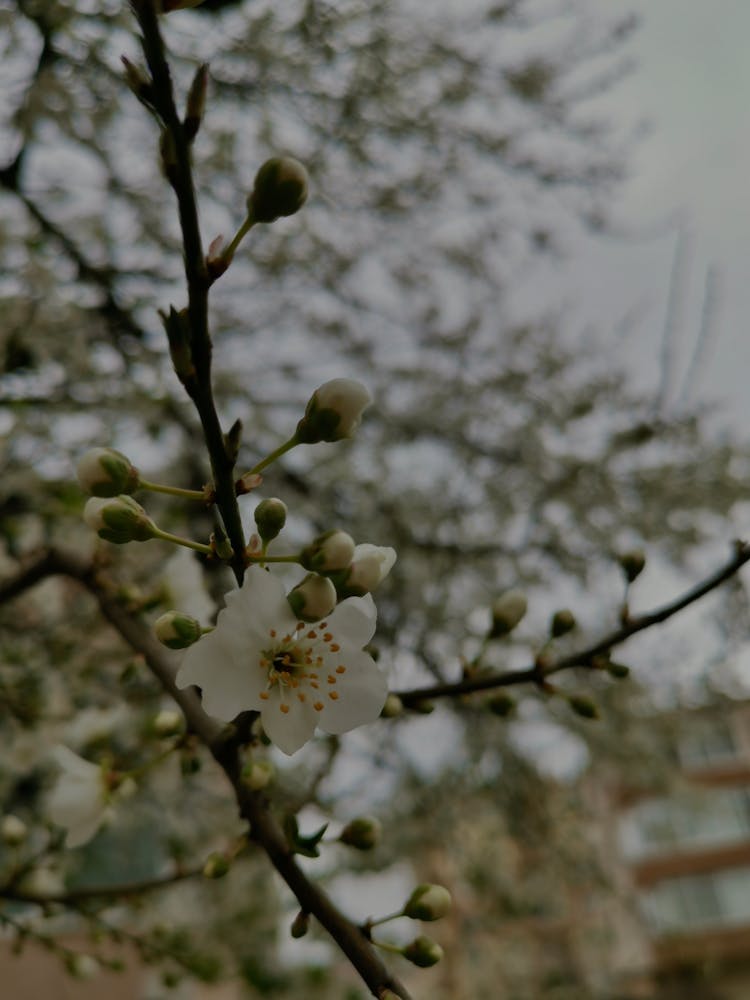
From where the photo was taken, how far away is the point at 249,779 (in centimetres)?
104

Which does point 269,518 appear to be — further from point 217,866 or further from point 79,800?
point 79,800

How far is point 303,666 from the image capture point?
1048mm

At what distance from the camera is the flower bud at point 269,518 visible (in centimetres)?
92

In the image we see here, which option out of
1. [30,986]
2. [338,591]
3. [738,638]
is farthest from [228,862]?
[30,986]

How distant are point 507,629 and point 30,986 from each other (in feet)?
27.8

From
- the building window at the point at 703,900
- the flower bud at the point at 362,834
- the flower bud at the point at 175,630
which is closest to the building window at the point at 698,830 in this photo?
the building window at the point at 703,900

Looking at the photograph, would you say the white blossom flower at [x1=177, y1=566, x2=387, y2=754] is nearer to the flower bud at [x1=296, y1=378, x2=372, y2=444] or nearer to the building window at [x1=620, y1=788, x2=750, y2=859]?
the flower bud at [x1=296, y1=378, x2=372, y2=444]

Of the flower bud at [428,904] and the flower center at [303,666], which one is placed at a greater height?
the flower center at [303,666]

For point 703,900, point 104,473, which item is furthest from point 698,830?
point 104,473

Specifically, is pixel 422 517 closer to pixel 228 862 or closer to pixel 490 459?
pixel 490 459

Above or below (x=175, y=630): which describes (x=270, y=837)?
below

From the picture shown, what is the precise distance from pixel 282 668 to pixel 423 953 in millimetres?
397

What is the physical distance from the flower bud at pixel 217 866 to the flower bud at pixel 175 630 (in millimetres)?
350

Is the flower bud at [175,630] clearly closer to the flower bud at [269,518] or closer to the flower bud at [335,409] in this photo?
the flower bud at [269,518]
